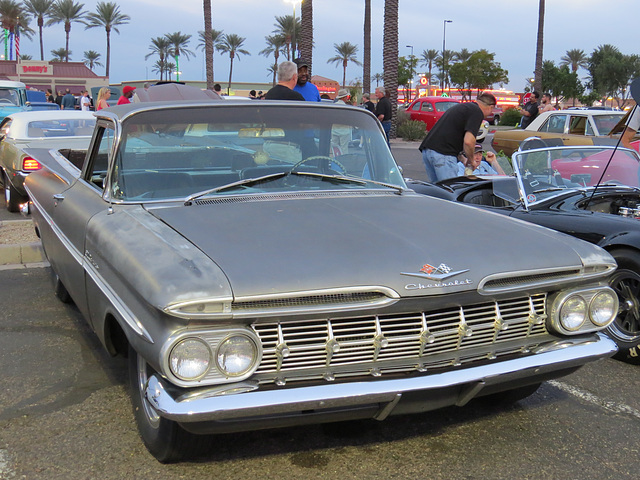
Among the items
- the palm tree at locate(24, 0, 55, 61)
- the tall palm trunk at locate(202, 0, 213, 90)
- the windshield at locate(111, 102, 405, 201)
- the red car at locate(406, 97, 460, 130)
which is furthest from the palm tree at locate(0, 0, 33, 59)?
the windshield at locate(111, 102, 405, 201)

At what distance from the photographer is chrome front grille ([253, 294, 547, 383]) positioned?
2.61 metres

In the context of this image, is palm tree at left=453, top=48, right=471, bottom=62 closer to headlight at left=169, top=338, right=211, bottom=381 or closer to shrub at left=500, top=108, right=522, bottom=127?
shrub at left=500, top=108, right=522, bottom=127

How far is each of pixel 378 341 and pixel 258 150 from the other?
1.60 meters

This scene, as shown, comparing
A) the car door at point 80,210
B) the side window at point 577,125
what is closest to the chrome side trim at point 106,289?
the car door at point 80,210

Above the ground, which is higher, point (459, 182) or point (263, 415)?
point (459, 182)

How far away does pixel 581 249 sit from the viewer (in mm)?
3213

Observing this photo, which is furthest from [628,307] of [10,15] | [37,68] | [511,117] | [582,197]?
[10,15]

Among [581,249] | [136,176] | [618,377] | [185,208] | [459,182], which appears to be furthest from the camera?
[459,182]

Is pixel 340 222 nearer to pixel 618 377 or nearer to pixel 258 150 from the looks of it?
pixel 258 150

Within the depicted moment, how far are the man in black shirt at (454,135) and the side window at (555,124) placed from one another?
6.44 m

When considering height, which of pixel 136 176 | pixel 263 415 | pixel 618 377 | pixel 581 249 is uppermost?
pixel 136 176

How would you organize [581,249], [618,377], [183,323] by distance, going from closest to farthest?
[183,323]
[581,249]
[618,377]

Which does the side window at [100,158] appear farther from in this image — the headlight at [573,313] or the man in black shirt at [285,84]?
the man in black shirt at [285,84]

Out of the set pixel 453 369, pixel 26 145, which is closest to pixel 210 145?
pixel 453 369
